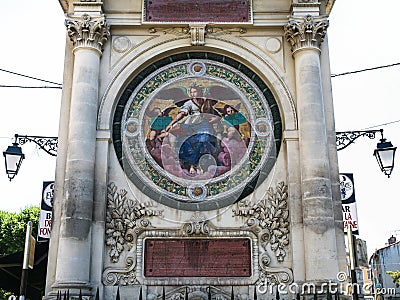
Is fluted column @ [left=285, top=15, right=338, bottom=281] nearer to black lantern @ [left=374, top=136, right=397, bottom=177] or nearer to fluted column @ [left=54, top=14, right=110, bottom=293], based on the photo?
black lantern @ [left=374, top=136, right=397, bottom=177]

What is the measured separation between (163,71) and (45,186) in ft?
16.2

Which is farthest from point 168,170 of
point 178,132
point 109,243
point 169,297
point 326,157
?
point 326,157

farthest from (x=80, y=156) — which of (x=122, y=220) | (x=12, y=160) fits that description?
(x=12, y=160)

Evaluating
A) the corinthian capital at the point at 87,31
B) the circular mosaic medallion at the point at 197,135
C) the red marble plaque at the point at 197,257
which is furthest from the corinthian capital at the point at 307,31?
the red marble plaque at the point at 197,257

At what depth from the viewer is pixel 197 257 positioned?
11672 millimetres

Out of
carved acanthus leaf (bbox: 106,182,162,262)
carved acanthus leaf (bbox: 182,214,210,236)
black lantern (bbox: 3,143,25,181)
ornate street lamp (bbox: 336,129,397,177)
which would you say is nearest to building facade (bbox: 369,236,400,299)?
ornate street lamp (bbox: 336,129,397,177)

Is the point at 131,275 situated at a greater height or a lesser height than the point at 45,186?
lesser

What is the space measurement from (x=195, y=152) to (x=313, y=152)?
2.84 metres

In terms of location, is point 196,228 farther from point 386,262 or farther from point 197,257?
point 386,262

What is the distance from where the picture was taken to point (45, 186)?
1484 cm

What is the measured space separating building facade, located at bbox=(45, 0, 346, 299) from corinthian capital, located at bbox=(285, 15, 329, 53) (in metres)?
0.04

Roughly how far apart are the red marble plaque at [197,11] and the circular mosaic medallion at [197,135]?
1.12 m

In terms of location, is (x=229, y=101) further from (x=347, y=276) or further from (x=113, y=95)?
(x=347, y=276)

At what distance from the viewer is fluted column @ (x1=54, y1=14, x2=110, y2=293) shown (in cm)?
1102
